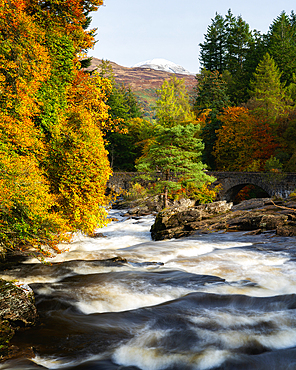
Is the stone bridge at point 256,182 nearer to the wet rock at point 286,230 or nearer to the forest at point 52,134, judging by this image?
the forest at point 52,134

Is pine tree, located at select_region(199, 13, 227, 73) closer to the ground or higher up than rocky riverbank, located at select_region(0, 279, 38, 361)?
higher up

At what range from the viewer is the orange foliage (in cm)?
3681

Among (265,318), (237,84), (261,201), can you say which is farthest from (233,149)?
(265,318)

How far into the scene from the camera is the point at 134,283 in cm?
830

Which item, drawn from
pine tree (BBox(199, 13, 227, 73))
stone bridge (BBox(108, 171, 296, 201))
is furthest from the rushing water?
pine tree (BBox(199, 13, 227, 73))

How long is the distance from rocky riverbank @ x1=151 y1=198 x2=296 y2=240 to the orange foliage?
1851cm

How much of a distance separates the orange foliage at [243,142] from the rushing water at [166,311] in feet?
89.5

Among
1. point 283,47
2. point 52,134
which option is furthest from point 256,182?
point 283,47

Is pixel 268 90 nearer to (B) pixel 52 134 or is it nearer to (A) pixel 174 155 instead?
(A) pixel 174 155

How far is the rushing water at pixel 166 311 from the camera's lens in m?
5.03

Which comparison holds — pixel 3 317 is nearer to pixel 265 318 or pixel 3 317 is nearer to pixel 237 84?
pixel 265 318

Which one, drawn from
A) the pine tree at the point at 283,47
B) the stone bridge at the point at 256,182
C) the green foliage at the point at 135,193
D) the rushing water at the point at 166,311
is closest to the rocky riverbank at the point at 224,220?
the rushing water at the point at 166,311

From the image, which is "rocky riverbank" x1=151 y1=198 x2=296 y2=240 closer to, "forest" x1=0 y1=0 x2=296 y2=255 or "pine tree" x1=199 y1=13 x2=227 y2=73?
"forest" x1=0 y1=0 x2=296 y2=255

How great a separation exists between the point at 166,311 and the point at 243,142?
34.4 meters
